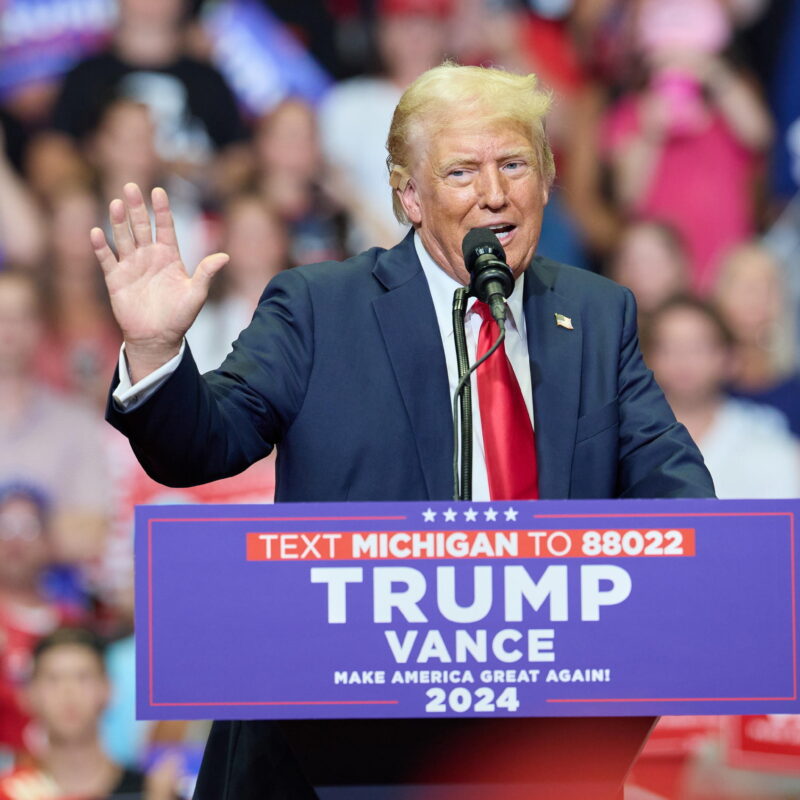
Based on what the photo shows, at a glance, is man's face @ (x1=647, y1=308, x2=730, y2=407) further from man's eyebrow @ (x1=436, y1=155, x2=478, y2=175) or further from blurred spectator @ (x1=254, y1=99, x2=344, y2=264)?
man's eyebrow @ (x1=436, y1=155, x2=478, y2=175)

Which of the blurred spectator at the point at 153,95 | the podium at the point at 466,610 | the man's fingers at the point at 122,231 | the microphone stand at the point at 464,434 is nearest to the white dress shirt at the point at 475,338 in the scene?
the microphone stand at the point at 464,434

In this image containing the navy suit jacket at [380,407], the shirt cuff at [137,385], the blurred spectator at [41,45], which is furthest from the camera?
the blurred spectator at [41,45]

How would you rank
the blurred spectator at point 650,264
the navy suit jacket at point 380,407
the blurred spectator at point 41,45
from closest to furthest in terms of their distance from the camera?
the navy suit jacket at point 380,407, the blurred spectator at point 41,45, the blurred spectator at point 650,264

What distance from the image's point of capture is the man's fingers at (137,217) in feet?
5.28

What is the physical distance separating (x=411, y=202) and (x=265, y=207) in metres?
2.39

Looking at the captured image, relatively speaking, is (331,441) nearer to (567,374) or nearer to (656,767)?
(567,374)

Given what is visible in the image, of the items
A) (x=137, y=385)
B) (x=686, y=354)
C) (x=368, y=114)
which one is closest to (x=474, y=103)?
(x=137, y=385)

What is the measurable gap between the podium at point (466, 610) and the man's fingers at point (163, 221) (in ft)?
1.44

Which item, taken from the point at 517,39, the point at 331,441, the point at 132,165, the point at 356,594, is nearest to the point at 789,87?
the point at 517,39

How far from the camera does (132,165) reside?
4.23 meters

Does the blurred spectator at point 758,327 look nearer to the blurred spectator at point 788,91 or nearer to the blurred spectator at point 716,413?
the blurred spectator at point 716,413

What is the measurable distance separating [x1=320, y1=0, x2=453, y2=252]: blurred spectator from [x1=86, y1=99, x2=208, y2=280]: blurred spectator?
512 millimetres

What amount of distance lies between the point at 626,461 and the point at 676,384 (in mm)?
2626

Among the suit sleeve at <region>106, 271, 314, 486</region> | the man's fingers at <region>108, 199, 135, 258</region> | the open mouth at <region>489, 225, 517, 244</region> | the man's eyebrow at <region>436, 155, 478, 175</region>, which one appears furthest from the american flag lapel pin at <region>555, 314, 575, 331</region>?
the man's fingers at <region>108, 199, 135, 258</region>
